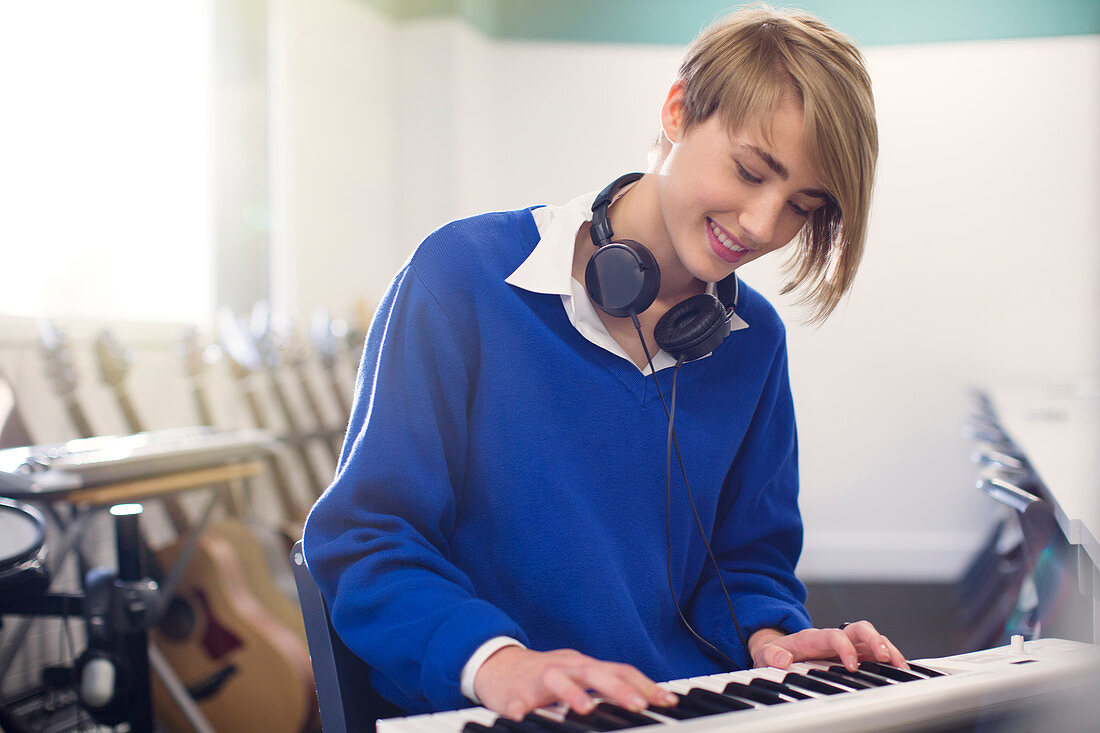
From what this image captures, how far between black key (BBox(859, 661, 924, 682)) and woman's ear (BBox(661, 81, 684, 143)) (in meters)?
0.57

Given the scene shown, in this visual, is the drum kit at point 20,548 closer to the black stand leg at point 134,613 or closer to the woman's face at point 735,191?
the black stand leg at point 134,613

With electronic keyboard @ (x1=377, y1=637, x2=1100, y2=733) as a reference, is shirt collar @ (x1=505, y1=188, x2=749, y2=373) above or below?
above

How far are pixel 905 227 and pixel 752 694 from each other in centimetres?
407

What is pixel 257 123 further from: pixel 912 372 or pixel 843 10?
pixel 912 372

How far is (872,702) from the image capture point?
632 millimetres

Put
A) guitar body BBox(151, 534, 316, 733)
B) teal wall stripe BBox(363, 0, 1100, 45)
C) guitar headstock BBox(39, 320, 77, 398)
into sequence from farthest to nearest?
1. teal wall stripe BBox(363, 0, 1100, 45)
2. guitar headstock BBox(39, 320, 77, 398)
3. guitar body BBox(151, 534, 316, 733)

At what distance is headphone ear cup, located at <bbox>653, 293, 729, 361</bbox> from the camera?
38.7 inches

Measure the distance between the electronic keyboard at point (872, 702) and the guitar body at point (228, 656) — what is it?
1812mm

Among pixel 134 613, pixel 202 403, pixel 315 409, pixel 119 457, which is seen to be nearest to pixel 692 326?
pixel 134 613

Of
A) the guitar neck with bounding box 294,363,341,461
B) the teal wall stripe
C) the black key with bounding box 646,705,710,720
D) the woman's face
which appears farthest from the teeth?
the teal wall stripe

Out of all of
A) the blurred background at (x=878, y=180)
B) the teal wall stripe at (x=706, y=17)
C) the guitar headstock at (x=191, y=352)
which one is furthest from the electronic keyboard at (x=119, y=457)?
the teal wall stripe at (x=706, y=17)

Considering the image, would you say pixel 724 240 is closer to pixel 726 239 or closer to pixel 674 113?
pixel 726 239

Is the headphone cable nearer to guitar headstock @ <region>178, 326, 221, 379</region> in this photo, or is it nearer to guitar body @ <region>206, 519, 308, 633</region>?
guitar body @ <region>206, 519, 308, 633</region>

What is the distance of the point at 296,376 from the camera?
11.8ft
